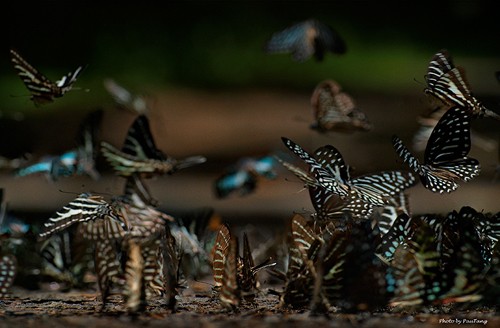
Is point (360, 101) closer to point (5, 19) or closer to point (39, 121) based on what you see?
point (39, 121)

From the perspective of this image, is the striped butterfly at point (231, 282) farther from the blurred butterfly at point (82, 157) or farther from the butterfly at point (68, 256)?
the blurred butterfly at point (82, 157)

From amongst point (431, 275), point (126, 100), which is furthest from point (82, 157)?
point (126, 100)

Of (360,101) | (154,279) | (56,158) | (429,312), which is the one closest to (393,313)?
(429,312)

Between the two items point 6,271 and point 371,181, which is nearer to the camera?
point 371,181

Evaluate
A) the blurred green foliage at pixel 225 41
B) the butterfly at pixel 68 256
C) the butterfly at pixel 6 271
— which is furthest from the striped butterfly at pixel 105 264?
the blurred green foliage at pixel 225 41

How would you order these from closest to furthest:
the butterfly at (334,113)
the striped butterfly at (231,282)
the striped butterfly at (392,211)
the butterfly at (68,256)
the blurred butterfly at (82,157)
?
the striped butterfly at (231,282), the striped butterfly at (392,211), the butterfly at (68,256), the blurred butterfly at (82,157), the butterfly at (334,113)

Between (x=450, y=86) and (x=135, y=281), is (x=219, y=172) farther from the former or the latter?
(x=135, y=281)

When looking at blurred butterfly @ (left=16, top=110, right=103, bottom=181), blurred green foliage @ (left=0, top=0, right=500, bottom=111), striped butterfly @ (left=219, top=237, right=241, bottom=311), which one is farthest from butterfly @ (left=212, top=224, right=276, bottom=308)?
blurred green foliage @ (left=0, top=0, right=500, bottom=111)
